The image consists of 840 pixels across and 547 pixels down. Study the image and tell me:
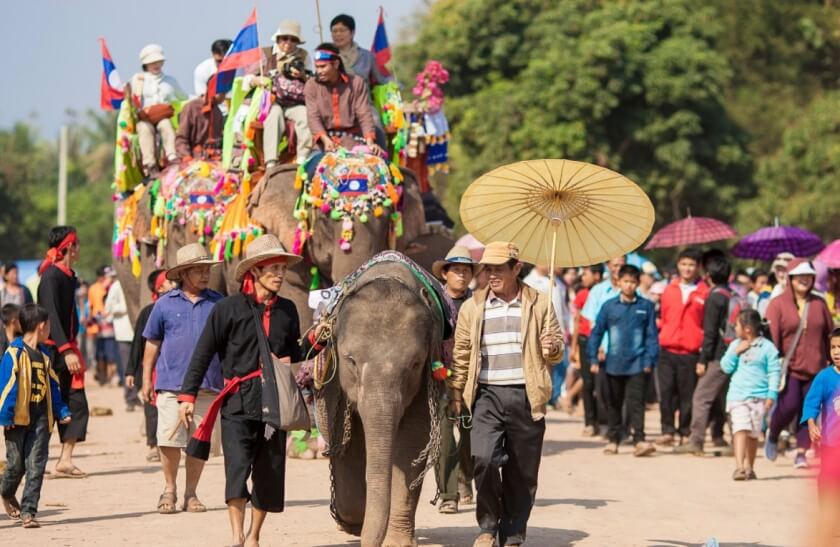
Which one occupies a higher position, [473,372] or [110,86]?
[110,86]

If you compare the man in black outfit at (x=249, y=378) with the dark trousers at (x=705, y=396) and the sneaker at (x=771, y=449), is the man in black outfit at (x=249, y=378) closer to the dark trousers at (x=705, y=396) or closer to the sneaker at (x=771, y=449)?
the sneaker at (x=771, y=449)

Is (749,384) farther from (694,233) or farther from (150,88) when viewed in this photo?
(150,88)

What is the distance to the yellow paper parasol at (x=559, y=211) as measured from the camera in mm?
9828

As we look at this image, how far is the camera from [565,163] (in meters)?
9.92

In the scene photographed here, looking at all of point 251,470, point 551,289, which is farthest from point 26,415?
point 551,289

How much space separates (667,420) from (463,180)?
20351 mm

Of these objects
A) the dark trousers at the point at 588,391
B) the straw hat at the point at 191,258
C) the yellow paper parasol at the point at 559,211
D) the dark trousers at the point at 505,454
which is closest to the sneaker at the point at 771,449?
the dark trousers at the point at 588,391

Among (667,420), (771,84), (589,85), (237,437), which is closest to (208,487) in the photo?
(237,437)

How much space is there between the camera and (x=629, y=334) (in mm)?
16531

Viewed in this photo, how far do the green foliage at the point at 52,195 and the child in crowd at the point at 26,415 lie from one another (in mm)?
43565

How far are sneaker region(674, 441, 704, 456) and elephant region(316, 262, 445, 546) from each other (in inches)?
290

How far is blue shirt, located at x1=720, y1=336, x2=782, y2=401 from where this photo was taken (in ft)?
48.0

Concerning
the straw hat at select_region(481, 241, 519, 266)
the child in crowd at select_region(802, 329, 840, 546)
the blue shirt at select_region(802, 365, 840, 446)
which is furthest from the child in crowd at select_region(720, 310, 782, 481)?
the straw hat at select_region(481, 241, 519, 266)

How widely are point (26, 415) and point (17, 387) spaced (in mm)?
211
